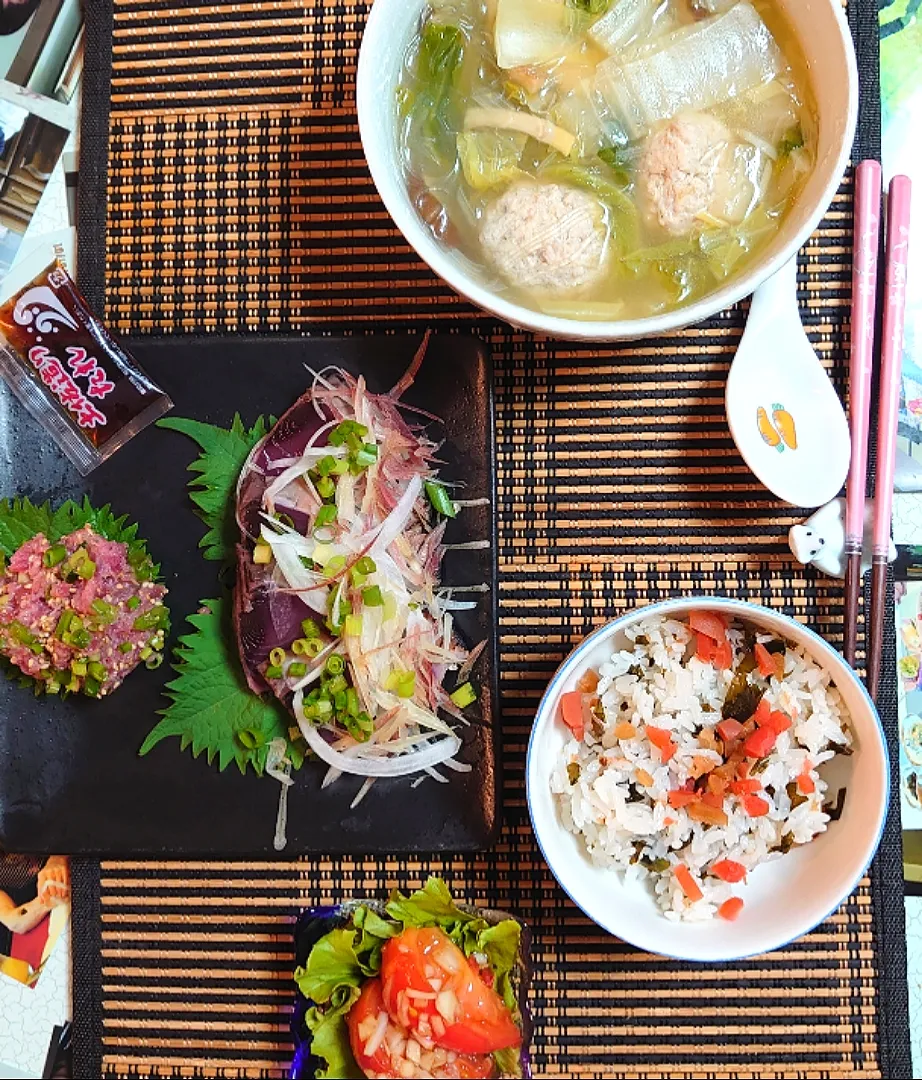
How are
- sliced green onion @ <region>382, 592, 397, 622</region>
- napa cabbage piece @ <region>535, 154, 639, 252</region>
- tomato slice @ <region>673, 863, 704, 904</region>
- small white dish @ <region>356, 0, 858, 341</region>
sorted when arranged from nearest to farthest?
small white dish @ <region>356, 0, 858, 341</region>
napa cabbage piece @ <region>535, 154, 639, 252</region>
tomato slice @ <region>673, 863, 704, 904</region>
sliced green onion @ <region>382, 592, 397, 622</region>

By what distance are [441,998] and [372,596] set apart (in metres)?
0.62

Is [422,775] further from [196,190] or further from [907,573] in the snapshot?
[196,190]

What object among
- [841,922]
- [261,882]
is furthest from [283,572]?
[841,922]

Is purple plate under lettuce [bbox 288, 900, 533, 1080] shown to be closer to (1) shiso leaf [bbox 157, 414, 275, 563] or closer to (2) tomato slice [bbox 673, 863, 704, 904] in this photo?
(2) tomato slice [bbox 673, 863, 704, 904]

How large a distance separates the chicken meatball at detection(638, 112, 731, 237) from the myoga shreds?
0.61 metres

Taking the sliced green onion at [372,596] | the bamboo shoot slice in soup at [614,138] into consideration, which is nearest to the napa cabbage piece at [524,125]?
the bamboo shoot slice in soup at [614,138]

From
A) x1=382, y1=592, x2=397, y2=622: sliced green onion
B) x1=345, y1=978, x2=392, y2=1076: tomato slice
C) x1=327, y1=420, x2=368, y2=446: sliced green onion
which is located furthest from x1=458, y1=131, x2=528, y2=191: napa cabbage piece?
x1=345, y1=978, x2=392, y2=1076: tomato slice

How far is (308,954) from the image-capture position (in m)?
1.62

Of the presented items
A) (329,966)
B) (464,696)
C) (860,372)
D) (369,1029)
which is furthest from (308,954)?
(860,372)

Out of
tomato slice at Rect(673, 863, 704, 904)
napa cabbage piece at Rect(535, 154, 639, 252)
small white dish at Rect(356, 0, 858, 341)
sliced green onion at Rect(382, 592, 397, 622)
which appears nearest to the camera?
small white dish at Rect(356, 0, 858, 341)

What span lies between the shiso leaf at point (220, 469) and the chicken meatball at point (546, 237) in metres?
0.53

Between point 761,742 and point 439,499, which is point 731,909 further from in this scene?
point 439,499

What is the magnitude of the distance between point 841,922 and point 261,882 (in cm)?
100

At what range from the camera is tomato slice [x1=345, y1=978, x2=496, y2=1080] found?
5.03ft
